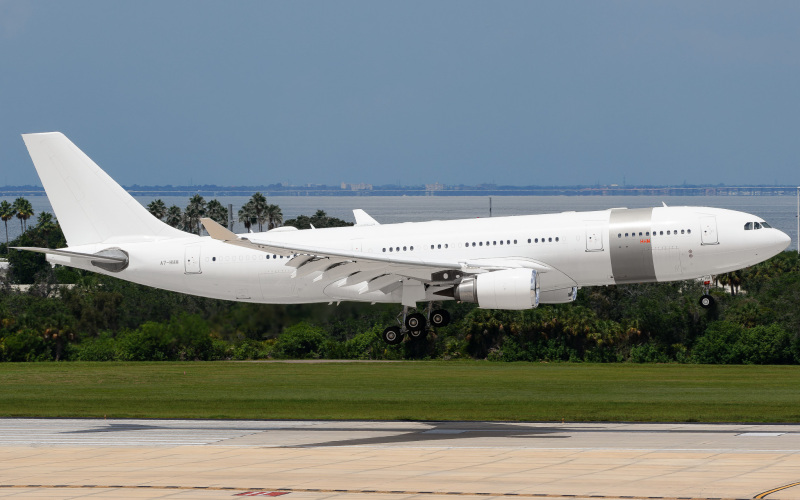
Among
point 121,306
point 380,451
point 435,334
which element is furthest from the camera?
point 435,334

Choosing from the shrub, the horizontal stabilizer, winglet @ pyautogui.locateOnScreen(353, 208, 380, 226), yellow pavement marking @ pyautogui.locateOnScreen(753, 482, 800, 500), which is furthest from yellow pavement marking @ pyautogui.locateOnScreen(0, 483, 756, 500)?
the shrub

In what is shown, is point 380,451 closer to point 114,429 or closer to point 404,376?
point 114,429

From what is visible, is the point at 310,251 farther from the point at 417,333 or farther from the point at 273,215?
the point at 273,215

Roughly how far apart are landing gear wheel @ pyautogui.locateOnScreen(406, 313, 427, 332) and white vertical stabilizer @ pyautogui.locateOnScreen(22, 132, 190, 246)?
10.6 m

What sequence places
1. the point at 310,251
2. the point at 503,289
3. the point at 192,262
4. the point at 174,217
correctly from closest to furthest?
the point at 310,251
the point at 503,289
the point at 192,262
the point at 174,217

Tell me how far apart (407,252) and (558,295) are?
6294 millimetres

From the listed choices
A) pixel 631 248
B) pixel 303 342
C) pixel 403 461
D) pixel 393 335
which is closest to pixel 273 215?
pixel 303 342

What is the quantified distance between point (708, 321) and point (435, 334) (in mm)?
22721

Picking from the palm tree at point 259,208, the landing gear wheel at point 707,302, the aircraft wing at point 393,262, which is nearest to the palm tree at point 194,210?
the palm tree at point 259,208

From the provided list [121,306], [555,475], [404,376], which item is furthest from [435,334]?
[555,475]

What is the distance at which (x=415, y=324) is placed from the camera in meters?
45.8

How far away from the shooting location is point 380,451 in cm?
3881

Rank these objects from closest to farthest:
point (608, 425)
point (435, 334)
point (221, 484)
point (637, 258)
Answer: point (221, 484)
point (637, 258)
point (608, 425)
point (435, 334)

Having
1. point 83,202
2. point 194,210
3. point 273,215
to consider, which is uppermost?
point 194,210
